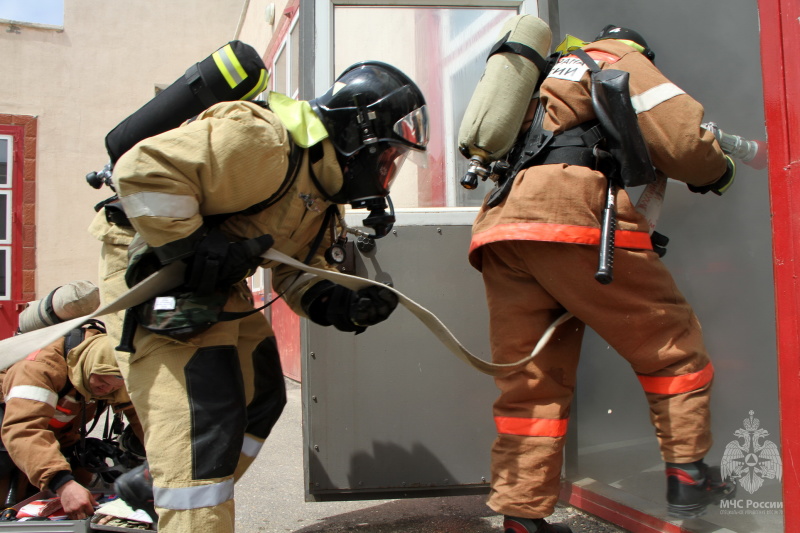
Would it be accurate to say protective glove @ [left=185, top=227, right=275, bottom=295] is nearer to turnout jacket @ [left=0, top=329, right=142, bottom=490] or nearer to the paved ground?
turnout jacket @ [left=0, top=329, right=142, bottom=490]

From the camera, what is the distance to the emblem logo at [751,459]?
1.92 meters

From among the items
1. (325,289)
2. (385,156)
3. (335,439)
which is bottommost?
(335,439)

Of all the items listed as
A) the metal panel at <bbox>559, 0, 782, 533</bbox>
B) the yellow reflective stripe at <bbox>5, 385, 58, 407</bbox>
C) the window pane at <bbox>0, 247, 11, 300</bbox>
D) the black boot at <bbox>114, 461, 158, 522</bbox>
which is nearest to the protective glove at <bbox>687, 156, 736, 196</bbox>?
the metal panel at <bbox>559, 0, 782, 533</bbox>

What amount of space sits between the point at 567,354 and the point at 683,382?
34 centimetres

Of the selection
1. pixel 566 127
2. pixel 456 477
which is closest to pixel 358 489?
pixel 456 477

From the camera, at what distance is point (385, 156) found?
6.23 feet

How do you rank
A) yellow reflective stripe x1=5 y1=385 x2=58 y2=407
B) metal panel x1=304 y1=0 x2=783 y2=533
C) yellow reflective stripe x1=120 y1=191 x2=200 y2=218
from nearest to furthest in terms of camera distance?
yellow reflective stripe x1=120 y1=191 x2=200 y2=218
metal panel x1=304 y1=0 x2=783 y2=533
yellow reflective stripe x1=5 y1=385 x2=58 y2=407

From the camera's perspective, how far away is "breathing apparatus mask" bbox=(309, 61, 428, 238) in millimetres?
1843

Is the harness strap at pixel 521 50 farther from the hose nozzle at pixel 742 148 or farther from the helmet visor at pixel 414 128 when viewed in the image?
the hose nozzle at pixel 742 148

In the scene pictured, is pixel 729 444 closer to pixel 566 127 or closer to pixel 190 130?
pixel 566 127

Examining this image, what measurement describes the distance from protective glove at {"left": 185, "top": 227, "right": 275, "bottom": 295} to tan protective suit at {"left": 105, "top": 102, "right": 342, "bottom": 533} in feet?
0.16

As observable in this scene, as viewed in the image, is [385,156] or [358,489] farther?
[358,489]

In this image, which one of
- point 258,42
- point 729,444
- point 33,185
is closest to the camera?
point 729,444

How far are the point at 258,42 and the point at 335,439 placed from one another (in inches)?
233
